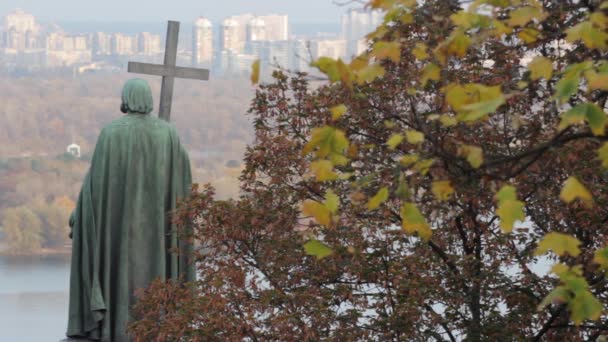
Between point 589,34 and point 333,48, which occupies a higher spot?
point 333,48

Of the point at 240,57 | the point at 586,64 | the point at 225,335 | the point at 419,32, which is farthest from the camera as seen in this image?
the point at 240,57

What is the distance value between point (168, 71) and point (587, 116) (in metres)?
5.69

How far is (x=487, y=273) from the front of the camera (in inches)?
357

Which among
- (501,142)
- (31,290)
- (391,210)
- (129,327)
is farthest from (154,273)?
(31,290)

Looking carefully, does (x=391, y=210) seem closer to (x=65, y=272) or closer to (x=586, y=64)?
(x=586, y=64)

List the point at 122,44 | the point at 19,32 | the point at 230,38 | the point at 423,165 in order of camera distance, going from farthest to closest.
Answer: the point at 19,32 → the point at 122,44 → the point at 230,38 → the point at 423,165

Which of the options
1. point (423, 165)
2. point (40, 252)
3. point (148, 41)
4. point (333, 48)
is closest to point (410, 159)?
point (423, 165)

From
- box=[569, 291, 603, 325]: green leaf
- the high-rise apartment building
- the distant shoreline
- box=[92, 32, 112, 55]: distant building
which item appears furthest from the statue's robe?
the high-rise apartment building

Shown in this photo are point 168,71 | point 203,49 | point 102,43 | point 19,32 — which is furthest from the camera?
point 19,32

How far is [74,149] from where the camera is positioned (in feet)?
152

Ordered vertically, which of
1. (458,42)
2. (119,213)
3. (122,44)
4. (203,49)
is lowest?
(119,213)

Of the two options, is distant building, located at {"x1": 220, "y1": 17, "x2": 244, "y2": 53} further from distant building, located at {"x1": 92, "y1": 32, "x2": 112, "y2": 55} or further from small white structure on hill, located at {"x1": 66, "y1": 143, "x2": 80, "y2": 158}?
distant building, located at {"x1": 92, "y1": 32, "x2": 112, "y2": 55}

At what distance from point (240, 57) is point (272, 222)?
32.9m

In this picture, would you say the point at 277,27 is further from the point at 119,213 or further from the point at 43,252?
the point at 119,213
